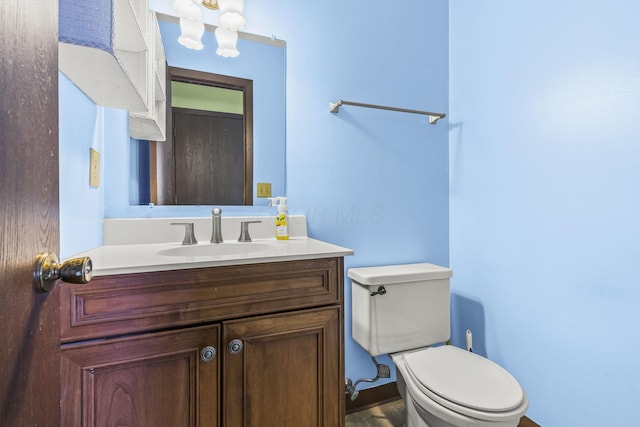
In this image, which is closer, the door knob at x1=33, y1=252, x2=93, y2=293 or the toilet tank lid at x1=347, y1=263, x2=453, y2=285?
the door knob at x1=33, y1=252, x2=93, y2=293

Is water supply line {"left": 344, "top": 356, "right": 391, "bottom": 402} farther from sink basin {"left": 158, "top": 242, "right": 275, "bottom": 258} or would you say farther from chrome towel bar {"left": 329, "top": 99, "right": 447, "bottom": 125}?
chrome towel bar {"left": 329, "top": 99, "right": 447, "bottom": 125}

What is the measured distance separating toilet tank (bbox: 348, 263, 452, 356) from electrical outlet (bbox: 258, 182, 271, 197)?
526 mm

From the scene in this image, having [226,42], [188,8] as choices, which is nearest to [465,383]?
[226,42]

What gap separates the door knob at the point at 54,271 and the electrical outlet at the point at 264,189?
0.96 m

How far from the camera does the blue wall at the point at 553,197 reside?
3.37 feet

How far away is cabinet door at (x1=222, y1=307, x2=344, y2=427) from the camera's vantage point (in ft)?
2.78

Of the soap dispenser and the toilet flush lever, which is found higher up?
the soap dispenser

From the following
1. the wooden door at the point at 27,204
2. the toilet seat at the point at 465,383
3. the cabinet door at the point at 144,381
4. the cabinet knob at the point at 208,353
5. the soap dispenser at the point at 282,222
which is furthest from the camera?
the soap dispenser at the point at 282,222

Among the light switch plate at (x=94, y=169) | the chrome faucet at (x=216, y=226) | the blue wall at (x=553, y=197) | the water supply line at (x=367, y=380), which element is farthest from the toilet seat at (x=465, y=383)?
the light switch plate at (x=94, y=169)

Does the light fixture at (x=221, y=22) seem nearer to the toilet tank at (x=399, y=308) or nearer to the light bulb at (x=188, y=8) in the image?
the light bulb at (x=188, y=8)

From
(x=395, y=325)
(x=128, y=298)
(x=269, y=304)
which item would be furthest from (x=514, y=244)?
(x=128, y=298)

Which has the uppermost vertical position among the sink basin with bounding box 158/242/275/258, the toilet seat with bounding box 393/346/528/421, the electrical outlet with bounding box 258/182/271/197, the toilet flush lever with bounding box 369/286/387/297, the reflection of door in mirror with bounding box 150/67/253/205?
the reflection of door in mirror with bounding box 150/67/253/205

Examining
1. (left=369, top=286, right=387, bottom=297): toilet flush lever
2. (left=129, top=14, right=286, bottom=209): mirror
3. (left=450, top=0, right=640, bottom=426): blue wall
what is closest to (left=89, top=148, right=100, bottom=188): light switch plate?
(left=129, top=14, right=286, bottom=209): mirror

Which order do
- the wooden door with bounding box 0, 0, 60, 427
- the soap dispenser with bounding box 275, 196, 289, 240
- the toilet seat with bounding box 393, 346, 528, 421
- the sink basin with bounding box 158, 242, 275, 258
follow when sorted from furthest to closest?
the soap dispenser with bounding box 275, 196, 289, 240 < the sink basin with bounding box 158, 242, 275, 258 < the toilet seat with bounding box 393, 346, 528, 421 < the wooden door with bounding box 0, 0, 60, 427
